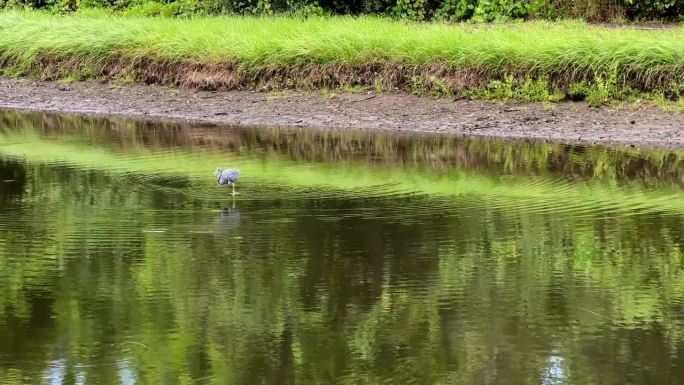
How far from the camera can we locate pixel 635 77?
13.4 metres

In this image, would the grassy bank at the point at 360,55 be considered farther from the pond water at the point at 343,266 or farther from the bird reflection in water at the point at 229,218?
the bird reflection in water at the point at 229,218

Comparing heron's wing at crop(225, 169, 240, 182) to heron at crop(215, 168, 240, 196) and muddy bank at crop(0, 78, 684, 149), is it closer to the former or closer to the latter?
heron at crop(215, 168, 240, 196)

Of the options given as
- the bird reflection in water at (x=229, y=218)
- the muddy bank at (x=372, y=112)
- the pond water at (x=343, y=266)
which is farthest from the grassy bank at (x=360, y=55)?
the bird reflection in water at (x=229, y=218)

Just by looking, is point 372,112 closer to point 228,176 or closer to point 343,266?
point 228,176

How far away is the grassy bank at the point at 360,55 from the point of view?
13.4m

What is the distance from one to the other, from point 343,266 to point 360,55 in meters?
7.53

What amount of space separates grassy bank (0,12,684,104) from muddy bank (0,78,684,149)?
218 mm

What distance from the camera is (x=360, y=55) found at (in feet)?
47.8

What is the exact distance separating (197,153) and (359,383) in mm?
6646

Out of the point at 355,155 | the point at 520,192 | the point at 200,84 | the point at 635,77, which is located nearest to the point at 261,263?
the point at 520,192

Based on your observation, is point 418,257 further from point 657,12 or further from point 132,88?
point 657,12

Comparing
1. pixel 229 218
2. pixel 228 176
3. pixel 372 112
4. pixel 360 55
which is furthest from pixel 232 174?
pixel 360 55

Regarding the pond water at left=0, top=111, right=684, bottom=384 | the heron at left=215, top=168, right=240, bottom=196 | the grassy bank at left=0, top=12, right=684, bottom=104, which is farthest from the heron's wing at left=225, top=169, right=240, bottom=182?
the grassy bank at left=0, top=12, right=684, bottom=104

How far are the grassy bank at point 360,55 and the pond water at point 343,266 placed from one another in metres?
1.82
